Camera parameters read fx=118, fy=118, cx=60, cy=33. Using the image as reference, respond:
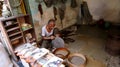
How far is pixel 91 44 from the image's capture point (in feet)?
10.8

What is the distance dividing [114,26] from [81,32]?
1.30 m

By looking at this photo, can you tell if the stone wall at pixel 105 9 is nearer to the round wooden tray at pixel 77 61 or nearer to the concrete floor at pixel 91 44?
the concrete floor at pixel 91 44

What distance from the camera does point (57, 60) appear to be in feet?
6.04

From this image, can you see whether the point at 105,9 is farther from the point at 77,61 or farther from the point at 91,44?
the point at 77,61

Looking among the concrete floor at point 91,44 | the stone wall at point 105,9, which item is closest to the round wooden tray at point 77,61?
the concrete floor at point 91,44

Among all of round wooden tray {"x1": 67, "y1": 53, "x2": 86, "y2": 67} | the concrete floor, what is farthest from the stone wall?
round wooden tray {"x1": 67, "y1": 53, "x2": 86, "y2": 67}

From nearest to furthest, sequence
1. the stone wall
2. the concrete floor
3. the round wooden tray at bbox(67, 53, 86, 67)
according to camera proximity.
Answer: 1. the round wooden tray at bbox(67, 53, 86, 67)
2. the concrete floor
3. the stone wall

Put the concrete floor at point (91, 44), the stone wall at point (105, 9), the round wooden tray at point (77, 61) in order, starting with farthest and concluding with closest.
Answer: the stone wall at point (105, 9) < the concrete floor at point (91, 44) < the round wooden tray at point (77, 61)

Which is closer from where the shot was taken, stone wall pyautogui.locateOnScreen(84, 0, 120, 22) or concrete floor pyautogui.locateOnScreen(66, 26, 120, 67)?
concrete floor pyautogui.locateOnScreen(66, 26, 120, 67)

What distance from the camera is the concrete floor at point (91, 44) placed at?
9.00ft

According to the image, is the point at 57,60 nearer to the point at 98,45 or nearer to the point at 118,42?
the point at 118,42

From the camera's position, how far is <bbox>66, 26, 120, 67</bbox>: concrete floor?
2745mm

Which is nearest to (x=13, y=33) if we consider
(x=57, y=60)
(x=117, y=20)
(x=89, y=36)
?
(x=57, y=60)

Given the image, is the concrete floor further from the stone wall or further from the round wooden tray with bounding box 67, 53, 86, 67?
the stone wall
